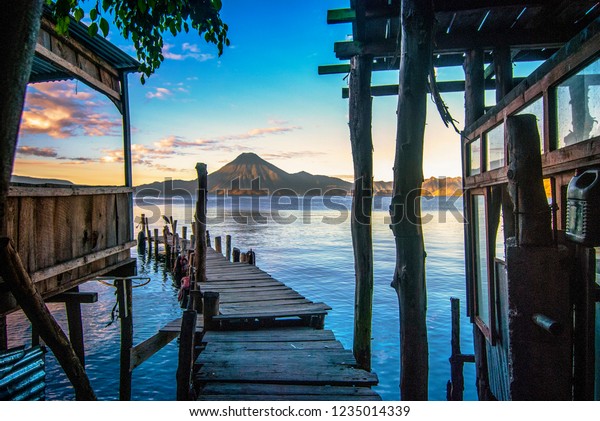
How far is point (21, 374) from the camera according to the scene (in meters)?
4.16

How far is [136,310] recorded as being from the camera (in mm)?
14477

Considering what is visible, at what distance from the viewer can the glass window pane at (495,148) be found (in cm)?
471

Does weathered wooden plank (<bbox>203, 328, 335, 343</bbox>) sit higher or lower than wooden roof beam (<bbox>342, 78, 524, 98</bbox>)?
lower

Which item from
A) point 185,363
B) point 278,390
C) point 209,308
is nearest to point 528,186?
point 278,390

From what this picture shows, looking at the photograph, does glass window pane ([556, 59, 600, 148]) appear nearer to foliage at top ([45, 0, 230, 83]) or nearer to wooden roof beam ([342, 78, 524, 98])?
foliage at top ([45, 0, 230, 83])

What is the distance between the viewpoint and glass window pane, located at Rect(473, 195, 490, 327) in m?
5.48

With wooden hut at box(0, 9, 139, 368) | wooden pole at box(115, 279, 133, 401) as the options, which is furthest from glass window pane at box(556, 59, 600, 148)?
wooden pole at box(115, 279, 133, 401)

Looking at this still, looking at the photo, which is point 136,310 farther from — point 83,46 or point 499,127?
point 499,127

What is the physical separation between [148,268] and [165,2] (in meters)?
21.8

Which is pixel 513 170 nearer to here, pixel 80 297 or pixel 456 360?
pixel 456 360

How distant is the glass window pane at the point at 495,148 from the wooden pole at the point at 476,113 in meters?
0.78

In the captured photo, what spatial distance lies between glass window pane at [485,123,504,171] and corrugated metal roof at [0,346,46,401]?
5890 mm

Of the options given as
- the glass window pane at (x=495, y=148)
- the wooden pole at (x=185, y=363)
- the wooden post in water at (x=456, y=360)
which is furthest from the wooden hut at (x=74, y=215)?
the wooden post in water at (x=456, y=360)
